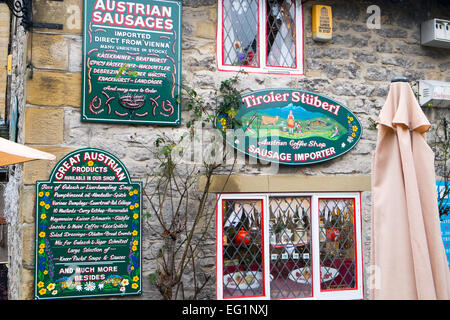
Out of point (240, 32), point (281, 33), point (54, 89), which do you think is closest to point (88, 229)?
point (54, 89)

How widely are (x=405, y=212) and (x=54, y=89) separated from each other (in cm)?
366

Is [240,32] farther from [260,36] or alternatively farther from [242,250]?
[242,250]

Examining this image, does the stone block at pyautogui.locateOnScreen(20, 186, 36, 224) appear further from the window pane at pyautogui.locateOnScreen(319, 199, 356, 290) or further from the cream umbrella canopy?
the window pane at pyautogui.locateOnScreen(319, 199, 356, 290)

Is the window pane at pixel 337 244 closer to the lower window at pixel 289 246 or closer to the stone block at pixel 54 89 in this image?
the lower window at pixel 289 246

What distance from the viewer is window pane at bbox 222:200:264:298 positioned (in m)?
5.24

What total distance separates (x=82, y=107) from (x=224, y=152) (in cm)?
165

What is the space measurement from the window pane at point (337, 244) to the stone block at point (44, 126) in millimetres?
3179

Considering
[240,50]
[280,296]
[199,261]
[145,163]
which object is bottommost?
[280,296]

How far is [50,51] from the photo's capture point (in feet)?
15.8

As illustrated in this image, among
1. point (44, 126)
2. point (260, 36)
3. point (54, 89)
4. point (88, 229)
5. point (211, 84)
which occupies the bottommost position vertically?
point (88, 229)

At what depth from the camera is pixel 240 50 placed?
5.57 metres

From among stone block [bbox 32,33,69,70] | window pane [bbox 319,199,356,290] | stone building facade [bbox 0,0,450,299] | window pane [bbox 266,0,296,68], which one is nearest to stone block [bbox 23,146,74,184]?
stone building facade [bbox 0,0,450,299]
